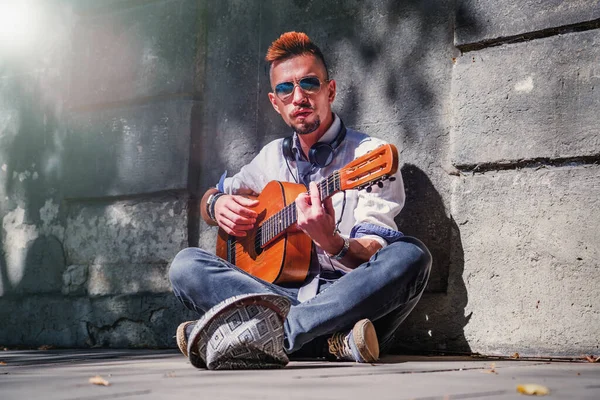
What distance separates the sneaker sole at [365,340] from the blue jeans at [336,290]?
0.37 feet

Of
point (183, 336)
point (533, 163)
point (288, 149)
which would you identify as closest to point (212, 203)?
point (288, 149)

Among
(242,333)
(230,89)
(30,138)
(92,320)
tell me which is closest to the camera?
(242,333)

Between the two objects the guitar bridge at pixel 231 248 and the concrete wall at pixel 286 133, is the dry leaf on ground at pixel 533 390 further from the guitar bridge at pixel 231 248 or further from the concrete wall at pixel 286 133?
the guitar bridge at pixel 231 248

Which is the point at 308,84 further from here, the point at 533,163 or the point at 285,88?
the point at 533,163

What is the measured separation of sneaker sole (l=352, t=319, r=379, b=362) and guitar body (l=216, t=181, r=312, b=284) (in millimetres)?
585

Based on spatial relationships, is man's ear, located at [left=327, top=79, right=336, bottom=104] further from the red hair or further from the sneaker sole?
the sneaker sole

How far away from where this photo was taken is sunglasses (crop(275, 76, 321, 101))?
3811mm

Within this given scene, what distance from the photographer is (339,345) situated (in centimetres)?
312

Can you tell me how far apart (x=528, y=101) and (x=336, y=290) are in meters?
1.23

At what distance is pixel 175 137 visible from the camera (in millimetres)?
4711

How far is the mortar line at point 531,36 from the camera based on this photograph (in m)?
3.50

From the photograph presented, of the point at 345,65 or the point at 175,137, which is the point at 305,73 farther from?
the point at 175,137

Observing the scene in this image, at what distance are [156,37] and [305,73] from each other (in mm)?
1415

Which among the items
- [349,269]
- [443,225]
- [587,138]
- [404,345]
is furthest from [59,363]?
[587,138]
